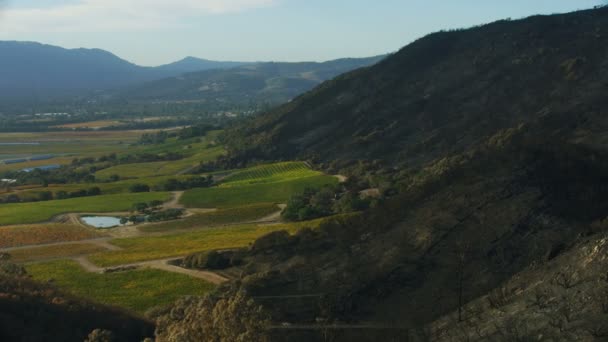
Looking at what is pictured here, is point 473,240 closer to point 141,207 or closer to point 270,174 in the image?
point 141,207

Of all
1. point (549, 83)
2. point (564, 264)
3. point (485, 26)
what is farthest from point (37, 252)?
point (485, 26)

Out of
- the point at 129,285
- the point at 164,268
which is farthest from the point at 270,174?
the point at 129,285

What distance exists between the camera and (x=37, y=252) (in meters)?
75.9

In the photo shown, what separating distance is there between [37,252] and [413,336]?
5515 centimetres

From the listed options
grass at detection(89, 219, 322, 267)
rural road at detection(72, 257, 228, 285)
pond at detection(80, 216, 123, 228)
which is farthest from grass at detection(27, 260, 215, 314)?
pond at detection(80, 216, 123, 228)

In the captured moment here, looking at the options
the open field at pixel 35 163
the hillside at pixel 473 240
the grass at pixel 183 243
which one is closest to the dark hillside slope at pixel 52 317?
the hillside at pixel 473 240

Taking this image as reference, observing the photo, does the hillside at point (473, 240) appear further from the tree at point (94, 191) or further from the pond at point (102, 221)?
the tree at point (94, 191)

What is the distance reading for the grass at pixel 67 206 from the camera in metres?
96.6

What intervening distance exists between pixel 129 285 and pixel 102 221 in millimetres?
41726

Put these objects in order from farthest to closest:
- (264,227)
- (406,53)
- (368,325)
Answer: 1. (406,53)
2. (264,227)
3. (368,325)

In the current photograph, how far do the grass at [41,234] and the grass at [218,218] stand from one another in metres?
8.37

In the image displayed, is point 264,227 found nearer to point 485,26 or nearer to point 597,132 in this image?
point 597,132

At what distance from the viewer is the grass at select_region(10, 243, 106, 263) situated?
72806 mm

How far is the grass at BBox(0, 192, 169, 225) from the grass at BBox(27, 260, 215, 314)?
109 feet
